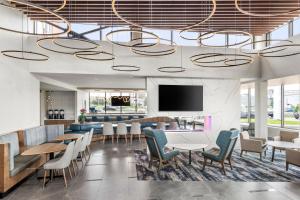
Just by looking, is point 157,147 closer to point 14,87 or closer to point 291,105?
point 14,87

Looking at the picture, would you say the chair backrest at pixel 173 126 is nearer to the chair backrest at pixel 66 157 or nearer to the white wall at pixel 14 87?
the white wall at pixel 14 87

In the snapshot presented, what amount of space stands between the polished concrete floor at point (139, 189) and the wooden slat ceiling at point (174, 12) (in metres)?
4.93

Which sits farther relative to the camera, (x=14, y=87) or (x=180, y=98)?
(x=180, y=98)

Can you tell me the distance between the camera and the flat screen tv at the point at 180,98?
945 cm

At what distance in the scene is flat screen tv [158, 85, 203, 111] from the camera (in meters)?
9.45

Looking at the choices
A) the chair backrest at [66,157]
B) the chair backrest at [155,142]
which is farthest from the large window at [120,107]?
the chair backrest at [66,157]

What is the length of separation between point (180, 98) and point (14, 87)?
6.24 m

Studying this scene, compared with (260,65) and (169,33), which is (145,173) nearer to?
(169,33)

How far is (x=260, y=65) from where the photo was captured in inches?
386

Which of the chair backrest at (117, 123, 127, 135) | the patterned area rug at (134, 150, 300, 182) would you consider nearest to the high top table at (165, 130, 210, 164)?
the patterned area rug at (134, 150, 300, 182)

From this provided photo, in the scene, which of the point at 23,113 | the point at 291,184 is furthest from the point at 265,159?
the point at 23,113

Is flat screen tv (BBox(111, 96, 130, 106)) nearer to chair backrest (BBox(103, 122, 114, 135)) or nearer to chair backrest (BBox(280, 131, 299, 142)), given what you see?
chair backrest (BBox(103, 122, 114, 135))

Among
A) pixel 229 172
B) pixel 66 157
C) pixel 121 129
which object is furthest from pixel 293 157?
pixel 121 129

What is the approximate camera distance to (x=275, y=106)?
11.7 m
